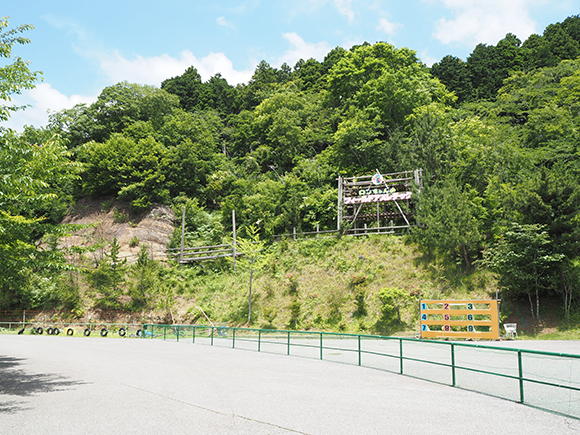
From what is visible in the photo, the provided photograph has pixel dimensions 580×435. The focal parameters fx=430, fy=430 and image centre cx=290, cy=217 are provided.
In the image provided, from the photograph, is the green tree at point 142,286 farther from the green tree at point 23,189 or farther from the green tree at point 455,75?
the green tree at point 455,75

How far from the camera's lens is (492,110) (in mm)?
45219

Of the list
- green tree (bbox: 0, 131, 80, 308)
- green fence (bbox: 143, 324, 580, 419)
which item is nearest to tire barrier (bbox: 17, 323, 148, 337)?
green tree (bbox: 0, 131, 80, 308)

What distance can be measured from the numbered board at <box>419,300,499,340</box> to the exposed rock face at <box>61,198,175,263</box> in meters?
29.5

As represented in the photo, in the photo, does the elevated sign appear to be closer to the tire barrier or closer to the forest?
the forest

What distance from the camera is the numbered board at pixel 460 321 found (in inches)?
831

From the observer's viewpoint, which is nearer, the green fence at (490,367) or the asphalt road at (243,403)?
the asphalt road at (243,403)

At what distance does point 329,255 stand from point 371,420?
26.5m

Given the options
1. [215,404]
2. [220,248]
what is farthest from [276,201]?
[215,404]

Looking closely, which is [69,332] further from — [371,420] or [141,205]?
[371,420]

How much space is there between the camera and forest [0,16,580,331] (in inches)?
890

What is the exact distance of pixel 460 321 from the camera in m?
21.5

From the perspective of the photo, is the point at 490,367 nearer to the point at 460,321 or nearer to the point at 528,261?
the point at 460,321

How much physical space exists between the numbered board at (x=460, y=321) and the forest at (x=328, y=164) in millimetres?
3681

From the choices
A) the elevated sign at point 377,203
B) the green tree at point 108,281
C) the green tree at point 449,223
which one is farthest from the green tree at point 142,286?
the green tree at point 449,223
